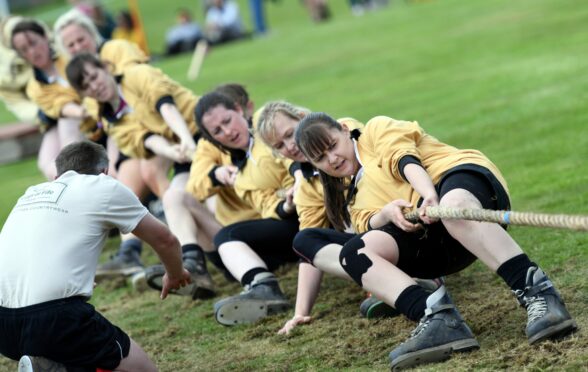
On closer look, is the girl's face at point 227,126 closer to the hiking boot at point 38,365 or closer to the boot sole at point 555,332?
the hiking boot at point 38,365

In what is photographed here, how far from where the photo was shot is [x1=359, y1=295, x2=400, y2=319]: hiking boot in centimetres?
503

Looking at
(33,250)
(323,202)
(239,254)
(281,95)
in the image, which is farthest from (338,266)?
(281,95)

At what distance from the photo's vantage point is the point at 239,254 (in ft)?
19.3

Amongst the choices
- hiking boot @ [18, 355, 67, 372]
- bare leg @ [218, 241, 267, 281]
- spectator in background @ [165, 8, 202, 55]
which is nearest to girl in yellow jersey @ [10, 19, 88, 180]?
bare leg @ [218, 241, 267, 281]

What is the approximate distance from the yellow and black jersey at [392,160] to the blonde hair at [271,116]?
682 mm

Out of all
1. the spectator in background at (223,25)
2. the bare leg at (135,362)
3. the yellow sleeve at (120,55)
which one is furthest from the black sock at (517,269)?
the spectator in background at (223,25)

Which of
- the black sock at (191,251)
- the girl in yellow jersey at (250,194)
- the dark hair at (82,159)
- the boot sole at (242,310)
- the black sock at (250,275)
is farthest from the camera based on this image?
the black sock at (191,251)

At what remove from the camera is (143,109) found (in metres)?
7.57

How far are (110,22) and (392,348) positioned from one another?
12.0 m

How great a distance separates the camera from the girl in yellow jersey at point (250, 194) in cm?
592

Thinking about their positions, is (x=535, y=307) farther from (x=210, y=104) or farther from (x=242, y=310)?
(x=210, y=104)

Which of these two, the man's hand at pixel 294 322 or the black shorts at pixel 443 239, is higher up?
the black shorts at pixel 443 239

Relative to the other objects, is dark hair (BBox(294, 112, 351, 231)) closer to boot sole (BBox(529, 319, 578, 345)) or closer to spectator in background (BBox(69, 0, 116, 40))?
boot sole (BBox(529, 319, 578, 345))

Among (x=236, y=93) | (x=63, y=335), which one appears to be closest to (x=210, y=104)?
(x=236, y=93)
